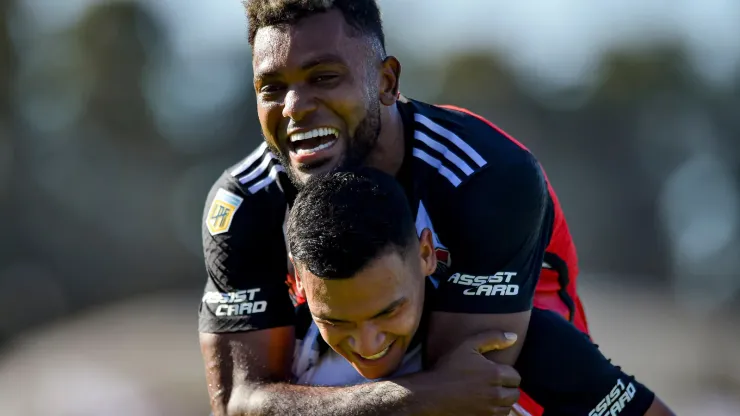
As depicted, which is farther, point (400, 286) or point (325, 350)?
point (325, 350)

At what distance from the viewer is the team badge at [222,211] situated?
527cm

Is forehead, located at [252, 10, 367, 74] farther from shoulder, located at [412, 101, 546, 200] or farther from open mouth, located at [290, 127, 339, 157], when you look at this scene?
shoulder, located at [412, 101, 546, 200]

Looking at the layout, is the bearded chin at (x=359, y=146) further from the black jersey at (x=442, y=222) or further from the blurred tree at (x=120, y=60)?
the blurred tree at (x=120, y=60)

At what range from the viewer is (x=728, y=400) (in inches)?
577

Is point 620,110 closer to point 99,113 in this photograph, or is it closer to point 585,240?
point 585,240

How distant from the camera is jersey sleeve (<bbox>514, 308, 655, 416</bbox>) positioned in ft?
16.7

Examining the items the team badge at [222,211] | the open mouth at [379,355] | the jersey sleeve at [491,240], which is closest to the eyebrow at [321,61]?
the team badge at [222,211]

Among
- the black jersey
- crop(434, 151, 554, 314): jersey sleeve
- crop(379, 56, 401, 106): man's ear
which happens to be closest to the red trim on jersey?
the black jersey

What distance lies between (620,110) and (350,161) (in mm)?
22347

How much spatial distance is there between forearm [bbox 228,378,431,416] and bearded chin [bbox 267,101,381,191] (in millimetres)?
925

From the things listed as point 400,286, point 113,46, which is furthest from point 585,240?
point 400,286

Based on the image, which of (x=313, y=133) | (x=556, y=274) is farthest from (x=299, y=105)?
(x=556, y=274)

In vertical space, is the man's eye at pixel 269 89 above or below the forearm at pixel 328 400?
above

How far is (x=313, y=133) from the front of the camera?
16.2 feet
